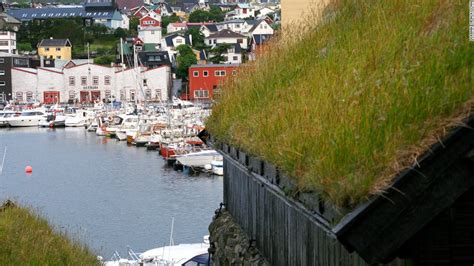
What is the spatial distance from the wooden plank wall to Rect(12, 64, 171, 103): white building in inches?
2612

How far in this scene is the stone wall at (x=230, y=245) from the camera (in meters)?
6.04

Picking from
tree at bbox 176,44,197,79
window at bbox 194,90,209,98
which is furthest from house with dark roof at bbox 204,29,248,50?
window at bbox 194,90,209,98

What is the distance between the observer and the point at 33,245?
28.8 feet

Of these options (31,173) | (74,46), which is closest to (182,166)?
(31,173)

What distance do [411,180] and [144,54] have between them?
7931cm

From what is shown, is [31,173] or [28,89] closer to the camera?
[31,173]

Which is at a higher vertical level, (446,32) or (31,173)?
(446,32)

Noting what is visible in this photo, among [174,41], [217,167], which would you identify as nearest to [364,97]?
[217,167]

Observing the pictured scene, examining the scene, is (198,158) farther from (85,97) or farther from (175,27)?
(175,27)

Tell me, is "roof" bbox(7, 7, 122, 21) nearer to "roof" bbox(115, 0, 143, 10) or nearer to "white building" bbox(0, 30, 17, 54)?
"white building" bbox(0, 30, 17, 54)

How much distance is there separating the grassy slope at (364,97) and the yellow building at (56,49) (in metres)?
84.9

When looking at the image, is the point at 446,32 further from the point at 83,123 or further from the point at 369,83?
the point at 83,123

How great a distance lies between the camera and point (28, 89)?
78.1 meters

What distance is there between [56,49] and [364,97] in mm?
87921
